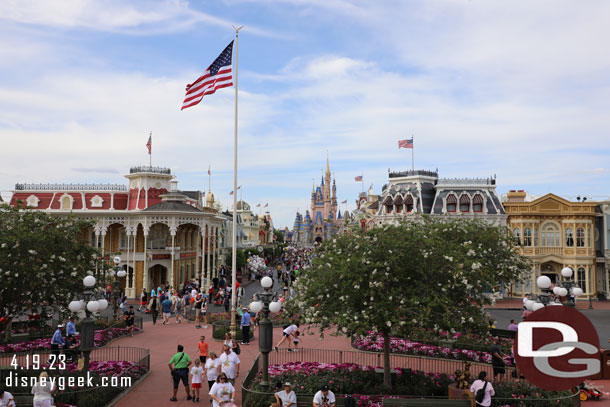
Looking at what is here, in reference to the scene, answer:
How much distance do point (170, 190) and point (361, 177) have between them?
1236 inches

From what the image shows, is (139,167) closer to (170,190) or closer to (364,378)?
(170,190)

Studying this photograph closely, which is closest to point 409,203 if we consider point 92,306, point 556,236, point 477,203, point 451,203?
point 451,203

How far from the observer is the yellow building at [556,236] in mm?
39719

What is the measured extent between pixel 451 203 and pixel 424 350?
85.4 ft

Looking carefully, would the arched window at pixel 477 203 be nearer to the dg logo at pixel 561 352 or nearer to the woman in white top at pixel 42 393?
the woman in white top at pixel 42 393

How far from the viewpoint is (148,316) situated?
30.1 m

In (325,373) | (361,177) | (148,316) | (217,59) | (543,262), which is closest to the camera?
(325,373)

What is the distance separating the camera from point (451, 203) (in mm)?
43062

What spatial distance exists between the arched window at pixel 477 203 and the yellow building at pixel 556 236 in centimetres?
222

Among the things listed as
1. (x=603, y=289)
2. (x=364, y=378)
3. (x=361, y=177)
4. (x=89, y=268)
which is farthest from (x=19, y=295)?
(x=361, y=177)

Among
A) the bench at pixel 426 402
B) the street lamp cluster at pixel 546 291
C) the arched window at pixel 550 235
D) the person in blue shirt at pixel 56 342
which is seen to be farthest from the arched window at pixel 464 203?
the person in blue shirt at pixel 56 342

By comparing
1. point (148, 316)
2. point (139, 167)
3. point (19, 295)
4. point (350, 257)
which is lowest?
point (148, 316)

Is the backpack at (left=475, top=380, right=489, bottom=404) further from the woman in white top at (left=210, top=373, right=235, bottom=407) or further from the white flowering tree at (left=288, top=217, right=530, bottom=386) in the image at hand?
the woman in white top at (left=210, top=373, right=235, bottom=407)

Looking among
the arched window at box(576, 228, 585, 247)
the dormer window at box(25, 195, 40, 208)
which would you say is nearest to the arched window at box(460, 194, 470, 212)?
the arched window at box(576, 228, 585, 247)
